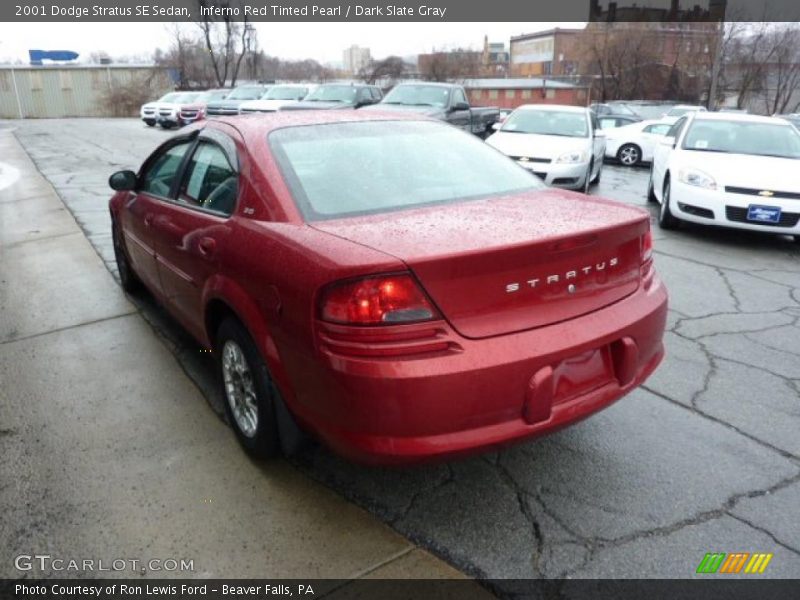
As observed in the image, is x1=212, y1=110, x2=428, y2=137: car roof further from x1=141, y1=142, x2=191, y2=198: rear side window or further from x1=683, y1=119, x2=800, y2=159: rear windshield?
x1=683, y1=119, x2=800, y2=159: rear windshield

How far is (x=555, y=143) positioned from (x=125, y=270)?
664 centimetres

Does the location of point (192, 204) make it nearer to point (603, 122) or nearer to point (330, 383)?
point (330, 383)

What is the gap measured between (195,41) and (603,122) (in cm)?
3917

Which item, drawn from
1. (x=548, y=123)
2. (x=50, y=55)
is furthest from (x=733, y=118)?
(x=50, y=55)

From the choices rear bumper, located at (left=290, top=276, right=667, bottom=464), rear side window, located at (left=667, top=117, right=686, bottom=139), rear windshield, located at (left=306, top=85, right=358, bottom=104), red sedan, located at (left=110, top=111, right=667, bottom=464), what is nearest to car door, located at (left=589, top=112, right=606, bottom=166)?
rear side window, located at (left=667, top=117, right=686, bottom=139)

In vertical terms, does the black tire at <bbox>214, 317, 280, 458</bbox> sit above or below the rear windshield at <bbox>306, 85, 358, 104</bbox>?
below

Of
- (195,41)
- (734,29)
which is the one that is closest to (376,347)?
(734,29)

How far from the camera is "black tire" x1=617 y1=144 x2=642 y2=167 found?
15.1 meters

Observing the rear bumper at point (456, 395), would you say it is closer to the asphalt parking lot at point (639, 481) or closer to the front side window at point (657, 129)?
the asphalt parking lot at point (639, 481)

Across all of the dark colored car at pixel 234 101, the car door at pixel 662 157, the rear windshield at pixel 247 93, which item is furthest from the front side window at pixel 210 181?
the rear windshield at pixel 247 93

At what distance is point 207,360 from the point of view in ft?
13.0

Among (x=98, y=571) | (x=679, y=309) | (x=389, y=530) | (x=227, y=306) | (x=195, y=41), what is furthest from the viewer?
(x=195, y=41)

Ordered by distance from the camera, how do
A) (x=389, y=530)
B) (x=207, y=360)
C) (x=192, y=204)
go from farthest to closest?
(x=207, y=360) < (x=192, y=204) < (x=389, y=530)

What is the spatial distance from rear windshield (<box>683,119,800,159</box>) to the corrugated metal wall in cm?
4434
